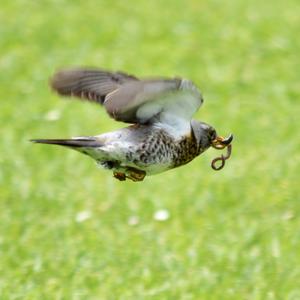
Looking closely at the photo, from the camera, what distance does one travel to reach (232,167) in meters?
7.68

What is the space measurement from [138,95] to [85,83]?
1039mm

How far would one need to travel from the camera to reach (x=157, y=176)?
759 cm

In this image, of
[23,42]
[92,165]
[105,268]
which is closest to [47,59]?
[23,42]

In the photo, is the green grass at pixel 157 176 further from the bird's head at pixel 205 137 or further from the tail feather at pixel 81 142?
the tail feather at pixel 81 142

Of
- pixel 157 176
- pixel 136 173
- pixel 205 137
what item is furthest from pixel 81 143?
pixel 157 176

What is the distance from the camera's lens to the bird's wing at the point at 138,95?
4.42m

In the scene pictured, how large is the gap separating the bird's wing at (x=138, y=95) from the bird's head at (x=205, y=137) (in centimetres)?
8

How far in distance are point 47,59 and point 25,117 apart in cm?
130

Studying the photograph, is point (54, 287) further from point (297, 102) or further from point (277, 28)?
point (277, 28)

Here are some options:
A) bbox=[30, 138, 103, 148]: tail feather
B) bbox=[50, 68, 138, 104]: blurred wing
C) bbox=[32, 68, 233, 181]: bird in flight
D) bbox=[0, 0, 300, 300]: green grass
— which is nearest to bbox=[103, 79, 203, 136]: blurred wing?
bbox=[32, 68, 233, 181]: bird in flight

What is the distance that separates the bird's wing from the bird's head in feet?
0.25

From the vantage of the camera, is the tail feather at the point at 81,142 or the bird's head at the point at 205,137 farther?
the bird's head at the point at 205,137

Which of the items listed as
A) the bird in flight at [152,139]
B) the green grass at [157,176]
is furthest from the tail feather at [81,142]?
the green grass at [157,176]

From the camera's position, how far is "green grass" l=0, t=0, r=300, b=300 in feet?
20.8
